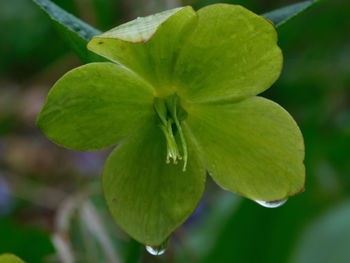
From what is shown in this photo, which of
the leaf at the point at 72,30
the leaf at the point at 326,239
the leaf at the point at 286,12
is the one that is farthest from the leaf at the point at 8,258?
the leaf at the point at 326,239

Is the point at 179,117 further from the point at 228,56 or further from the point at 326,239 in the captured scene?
the point at 326,239

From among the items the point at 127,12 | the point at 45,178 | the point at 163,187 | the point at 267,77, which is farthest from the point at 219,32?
the point at 45,178

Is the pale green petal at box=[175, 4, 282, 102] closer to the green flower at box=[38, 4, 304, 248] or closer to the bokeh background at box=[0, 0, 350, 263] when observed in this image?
the green flower at box=[38, 4, 304, 248]

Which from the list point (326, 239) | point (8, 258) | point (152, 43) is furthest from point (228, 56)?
point (326, 239)

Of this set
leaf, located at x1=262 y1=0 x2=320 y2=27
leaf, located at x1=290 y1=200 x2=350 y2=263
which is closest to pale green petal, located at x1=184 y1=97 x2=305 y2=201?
leaf, located at x1=262 y1=0 x2=320 y2=27

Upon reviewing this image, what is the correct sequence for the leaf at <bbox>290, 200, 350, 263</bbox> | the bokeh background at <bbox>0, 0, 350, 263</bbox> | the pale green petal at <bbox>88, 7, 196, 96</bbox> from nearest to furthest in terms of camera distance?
1. the pale green petal at <bbox>88, 7, 196, 96</bbox>
2. the bokeh background at <bbox>0, 0, 350, 263</bbox>
3. the leaf at <bbox>290, 200, 350, 263</bbox>

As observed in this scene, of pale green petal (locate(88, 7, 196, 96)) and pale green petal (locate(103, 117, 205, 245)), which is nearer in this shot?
pale green petal (locate(88, 7, 196, 96))

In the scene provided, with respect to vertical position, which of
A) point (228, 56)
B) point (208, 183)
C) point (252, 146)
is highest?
point (228, 56)
